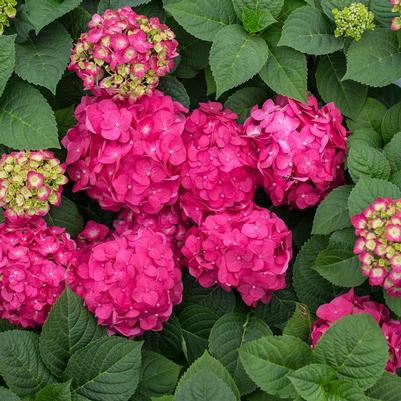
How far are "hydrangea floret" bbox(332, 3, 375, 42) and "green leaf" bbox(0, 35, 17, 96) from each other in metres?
0.67

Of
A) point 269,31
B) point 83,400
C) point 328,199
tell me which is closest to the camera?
point 83,400

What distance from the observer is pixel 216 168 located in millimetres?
1545

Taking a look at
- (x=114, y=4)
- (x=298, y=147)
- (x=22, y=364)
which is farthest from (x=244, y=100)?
(x=22, y=364)

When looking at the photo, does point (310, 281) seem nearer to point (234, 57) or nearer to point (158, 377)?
point (158, 377)

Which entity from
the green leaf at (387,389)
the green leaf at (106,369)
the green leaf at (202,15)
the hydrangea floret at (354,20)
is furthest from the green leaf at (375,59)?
the green leaf at (106,369)

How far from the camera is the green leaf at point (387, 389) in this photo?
1457 mm

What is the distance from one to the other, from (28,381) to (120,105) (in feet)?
1.89

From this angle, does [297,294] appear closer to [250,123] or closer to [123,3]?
[250,123]

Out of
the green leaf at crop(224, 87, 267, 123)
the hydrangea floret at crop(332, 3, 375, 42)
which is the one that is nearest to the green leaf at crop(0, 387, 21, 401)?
the green leaf at crop(224, 87, 267, 123)

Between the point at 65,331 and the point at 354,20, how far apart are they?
0.86 m

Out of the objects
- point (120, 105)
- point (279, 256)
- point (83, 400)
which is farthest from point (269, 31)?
point (83, 400)

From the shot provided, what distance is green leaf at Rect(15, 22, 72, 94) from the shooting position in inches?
64.2

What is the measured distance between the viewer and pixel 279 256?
61.5 inches

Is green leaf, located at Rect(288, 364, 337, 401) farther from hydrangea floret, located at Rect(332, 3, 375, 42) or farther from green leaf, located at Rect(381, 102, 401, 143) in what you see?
hydrangea floret, located at Rect(332, 3, 375, 42)
